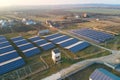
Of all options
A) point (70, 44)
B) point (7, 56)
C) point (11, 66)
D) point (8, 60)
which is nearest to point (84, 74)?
point (70, 44)

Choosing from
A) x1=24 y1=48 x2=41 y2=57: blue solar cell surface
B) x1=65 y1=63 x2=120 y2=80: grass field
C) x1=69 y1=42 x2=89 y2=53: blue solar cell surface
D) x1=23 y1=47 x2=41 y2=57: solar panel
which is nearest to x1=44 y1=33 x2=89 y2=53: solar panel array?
x1=69 y1=42 x2=89 y2=53: blue solar cell surface

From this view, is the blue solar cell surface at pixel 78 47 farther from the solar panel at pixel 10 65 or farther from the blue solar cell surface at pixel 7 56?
the blue solar cell surface at pixel 7 56

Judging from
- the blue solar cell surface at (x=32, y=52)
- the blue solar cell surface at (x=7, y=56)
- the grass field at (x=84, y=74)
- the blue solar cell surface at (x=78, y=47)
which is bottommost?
the grass field at (x=84, y=74)

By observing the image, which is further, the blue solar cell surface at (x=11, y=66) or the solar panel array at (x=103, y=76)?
the blue solar cell surface at (x=11, y=66)

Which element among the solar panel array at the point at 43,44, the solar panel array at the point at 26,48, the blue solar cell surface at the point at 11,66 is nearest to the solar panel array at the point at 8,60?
the blue solar cell surface at the point at 11,66

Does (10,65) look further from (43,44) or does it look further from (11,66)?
(43,44)

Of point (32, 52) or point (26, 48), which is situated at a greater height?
point (26, 48)

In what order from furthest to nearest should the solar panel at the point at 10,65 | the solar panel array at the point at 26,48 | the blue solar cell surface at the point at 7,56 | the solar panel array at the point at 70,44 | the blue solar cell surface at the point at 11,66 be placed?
1. the solar panel array at the point at 70,44
2. the solar panel array at the point at 26,48
3. the blue solar cell surface at the point at 7,56
4. the solar panel at the point at 10,65
5. the blue solar cell surface at the point at 11,66

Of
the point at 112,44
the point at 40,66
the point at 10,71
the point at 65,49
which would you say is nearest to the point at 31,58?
the point at 40,66

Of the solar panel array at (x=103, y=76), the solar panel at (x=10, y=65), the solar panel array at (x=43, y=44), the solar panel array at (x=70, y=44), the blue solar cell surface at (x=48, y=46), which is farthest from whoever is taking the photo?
the solar panel array at (x=43, y=44)

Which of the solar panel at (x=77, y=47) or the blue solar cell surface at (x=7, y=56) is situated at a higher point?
the blue solar cell surface at (x=7, y=56)

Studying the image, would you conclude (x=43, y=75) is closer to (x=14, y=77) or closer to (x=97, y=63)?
(x=14, y=77)

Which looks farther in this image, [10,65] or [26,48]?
[26,48]

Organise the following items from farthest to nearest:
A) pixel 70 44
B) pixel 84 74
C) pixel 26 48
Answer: pixel 70 44, pixel 26 48, pixel 84 74
